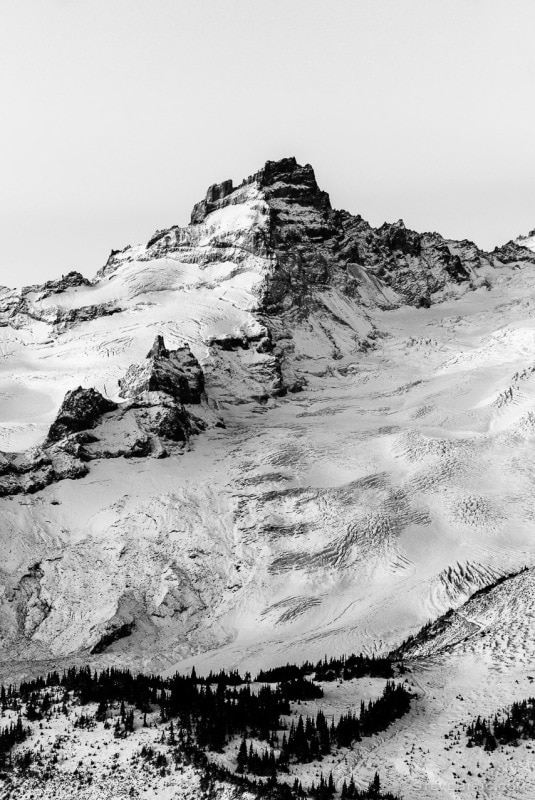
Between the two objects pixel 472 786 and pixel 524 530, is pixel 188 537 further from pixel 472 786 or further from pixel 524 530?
pixel 472 786

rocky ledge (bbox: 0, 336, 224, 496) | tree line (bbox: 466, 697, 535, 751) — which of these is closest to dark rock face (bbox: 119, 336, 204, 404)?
rocky ledge (bbox: 0, 336, 224, 496)

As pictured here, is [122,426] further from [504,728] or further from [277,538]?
[504,728]

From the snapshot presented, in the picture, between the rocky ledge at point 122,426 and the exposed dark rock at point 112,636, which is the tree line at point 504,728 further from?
the rocky ledge at point 122,426

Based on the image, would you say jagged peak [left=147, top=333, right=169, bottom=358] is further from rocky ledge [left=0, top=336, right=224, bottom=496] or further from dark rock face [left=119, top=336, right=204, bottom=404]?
rocky ledge [left=0, top=336, right=224, bottom=496]

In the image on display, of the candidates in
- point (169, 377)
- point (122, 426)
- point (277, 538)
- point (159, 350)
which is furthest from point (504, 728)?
point (159, 350)

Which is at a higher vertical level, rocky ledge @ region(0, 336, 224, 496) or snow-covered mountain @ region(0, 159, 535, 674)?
rocky ledge @ region(0, 336, 224, 496)

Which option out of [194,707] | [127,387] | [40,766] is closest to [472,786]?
[194,707]

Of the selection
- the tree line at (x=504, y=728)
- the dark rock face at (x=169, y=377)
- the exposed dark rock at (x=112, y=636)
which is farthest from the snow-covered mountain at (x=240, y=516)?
the tree line at (x=504, y=728)
